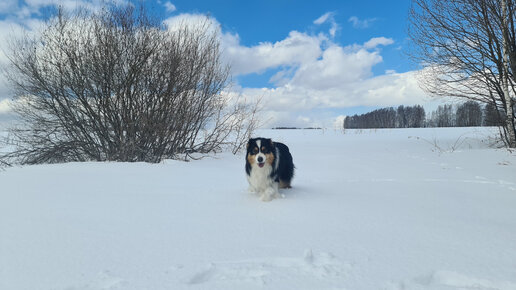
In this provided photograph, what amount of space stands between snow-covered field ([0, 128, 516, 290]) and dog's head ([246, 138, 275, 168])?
45cm

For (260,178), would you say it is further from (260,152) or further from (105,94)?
(105,94)

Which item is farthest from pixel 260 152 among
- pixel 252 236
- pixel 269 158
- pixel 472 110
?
pixel 472 110

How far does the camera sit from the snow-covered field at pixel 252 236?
140 cm

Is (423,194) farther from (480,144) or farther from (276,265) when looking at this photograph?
(480,144)

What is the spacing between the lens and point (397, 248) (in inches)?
67.7

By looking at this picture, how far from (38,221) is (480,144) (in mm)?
11413

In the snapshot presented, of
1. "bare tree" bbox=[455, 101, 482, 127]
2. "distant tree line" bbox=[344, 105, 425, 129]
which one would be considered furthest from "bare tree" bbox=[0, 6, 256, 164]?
"distant tree line" bbox=[344, 105, 425, 129]

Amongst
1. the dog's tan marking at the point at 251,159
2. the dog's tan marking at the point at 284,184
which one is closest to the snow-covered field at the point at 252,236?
the dog's tan marking at the point at 284,184

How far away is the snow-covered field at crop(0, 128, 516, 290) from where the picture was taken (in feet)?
4.58

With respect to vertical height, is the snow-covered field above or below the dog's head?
below

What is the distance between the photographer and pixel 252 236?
1954mm

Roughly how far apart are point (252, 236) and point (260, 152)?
1.47m

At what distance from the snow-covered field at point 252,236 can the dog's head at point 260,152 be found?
45cm

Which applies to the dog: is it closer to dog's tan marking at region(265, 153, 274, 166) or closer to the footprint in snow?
dog's tan marking at region(265, 153, 274, 166)
